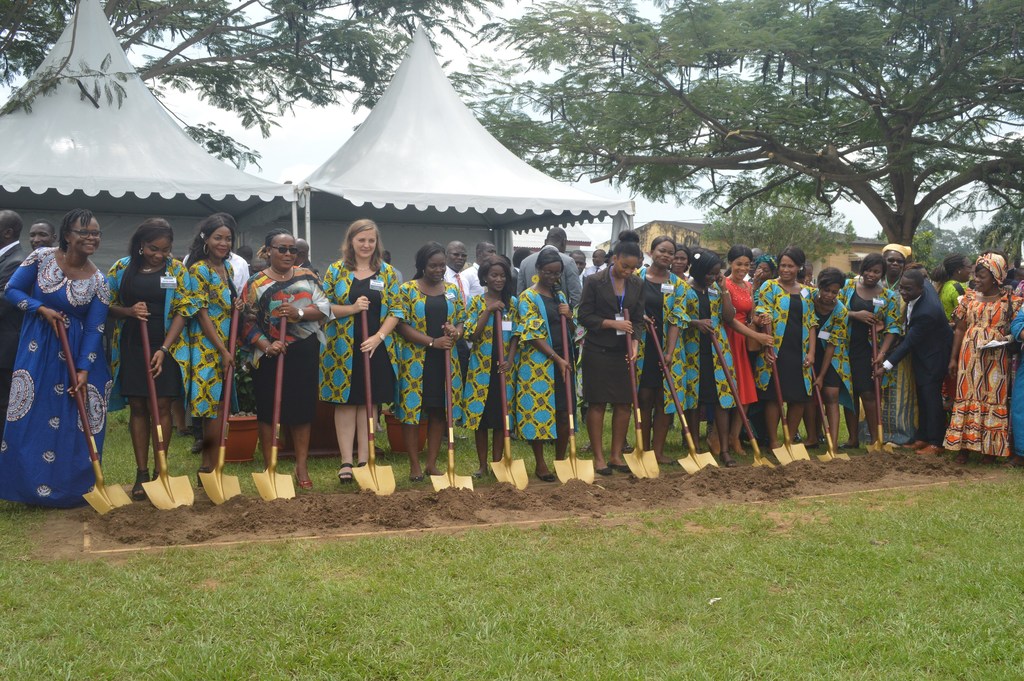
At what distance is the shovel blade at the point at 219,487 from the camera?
18.8ft

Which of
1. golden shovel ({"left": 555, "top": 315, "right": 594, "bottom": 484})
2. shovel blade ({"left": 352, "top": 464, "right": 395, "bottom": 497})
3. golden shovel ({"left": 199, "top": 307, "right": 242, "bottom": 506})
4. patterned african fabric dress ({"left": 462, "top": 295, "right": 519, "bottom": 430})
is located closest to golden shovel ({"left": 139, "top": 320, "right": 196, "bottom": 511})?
golden shovel ({"left": 199, "top": 307, "right": 242, "bottom": 506})

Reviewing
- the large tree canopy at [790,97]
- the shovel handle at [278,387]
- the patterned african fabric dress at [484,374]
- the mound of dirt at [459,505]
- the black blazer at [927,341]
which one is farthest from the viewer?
the large tree canopy at [790,97]

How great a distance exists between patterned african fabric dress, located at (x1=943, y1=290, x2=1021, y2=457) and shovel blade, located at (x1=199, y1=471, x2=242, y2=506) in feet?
18.3

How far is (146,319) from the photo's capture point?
578 cm

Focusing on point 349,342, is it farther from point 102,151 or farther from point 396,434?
point 102,151

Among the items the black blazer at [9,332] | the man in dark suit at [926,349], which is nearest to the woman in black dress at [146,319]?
the black blazer at [9,332]

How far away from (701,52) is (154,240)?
12.5 m

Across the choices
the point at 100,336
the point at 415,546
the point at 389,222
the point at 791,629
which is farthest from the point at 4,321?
the point at 389,222

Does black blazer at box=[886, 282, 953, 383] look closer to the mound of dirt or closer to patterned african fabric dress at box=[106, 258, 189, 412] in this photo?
the mound of dirt

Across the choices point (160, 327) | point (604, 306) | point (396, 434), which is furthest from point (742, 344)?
point (160, 327)

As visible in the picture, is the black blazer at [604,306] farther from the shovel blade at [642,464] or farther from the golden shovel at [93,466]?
the golden shovel at [93,466]

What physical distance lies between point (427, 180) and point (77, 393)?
21.2 feet

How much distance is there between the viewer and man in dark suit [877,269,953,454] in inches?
312

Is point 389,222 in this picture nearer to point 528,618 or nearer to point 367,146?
point 367,146
